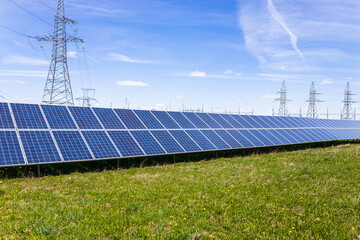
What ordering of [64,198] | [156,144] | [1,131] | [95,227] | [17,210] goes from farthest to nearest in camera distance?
1. [156,144]
2. [1,131]
3. [64,198]
4. [17,210]
5. [95,227]

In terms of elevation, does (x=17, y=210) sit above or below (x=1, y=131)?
below

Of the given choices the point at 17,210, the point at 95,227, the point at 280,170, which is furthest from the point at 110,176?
the point at 280,170

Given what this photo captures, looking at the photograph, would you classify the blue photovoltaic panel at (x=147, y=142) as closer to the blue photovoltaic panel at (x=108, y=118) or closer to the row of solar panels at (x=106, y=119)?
the row of solar panels at (x=106, y=119)

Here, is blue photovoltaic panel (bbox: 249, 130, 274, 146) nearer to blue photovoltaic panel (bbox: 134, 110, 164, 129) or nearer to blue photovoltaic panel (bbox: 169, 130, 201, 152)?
blue photovoltaic panel (bbox: 169, 130, 201, 152)

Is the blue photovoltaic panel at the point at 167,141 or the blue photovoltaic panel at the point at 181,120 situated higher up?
the blue photovoltaic panel at the point at 181,120

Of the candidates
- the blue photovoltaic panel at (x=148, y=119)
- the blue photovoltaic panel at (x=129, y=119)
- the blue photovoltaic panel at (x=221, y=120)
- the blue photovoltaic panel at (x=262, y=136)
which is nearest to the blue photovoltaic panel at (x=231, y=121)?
the blue photovoltaic panel at (x=221, y=120)

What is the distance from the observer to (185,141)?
840 inches

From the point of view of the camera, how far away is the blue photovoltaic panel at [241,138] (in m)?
24.9

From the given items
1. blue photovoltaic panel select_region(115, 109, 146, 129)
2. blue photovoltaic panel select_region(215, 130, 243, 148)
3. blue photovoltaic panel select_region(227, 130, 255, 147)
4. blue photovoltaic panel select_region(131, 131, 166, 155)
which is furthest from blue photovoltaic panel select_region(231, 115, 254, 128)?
blue photovoltaic panel select_region(131, 131, 166, 155)

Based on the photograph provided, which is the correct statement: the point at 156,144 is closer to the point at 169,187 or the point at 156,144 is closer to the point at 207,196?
the point at 169,187

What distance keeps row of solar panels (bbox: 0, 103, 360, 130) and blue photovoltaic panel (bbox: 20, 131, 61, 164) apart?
2.60ft

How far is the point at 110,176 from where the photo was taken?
48.8 ft

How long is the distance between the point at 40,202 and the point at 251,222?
25.7 feet

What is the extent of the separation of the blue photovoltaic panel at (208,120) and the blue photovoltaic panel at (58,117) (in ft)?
44.6
